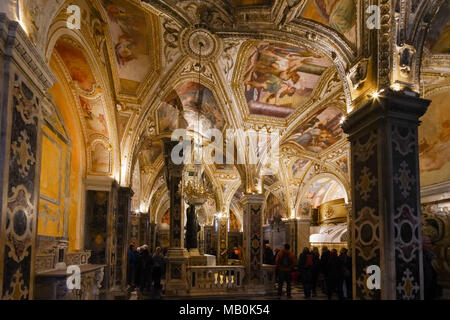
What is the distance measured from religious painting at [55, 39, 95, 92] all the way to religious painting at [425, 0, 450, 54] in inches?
260

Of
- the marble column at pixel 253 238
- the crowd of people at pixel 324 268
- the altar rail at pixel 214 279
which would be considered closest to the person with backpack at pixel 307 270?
the crowd of people at pixel 324 268

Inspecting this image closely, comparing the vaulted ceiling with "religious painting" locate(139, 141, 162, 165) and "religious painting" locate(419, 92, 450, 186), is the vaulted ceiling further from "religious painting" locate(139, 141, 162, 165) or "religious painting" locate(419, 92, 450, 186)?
"religious painting" locate(139, 141, 162, 165)

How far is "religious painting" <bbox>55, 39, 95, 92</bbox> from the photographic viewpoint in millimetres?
7578

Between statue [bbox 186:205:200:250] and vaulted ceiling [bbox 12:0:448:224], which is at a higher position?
vaulted ceiling [bbox 12:0:448:224]

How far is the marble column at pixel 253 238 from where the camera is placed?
1211 cm

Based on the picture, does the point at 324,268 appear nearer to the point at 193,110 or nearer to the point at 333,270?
the point at 333,270

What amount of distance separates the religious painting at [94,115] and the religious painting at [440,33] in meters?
7.22

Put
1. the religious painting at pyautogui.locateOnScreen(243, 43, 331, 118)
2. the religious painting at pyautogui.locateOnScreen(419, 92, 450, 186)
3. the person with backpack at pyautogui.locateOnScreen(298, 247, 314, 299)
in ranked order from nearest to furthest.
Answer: the religious painting at pyautogui.locateOnScreen(243, 43, 331, 118)
the religious painting at pyautogui.locateOnScreen(419, 92, 450, 186)
the person with backpack at pyautogui.locateOnScreen(298, 247, 314, 299)

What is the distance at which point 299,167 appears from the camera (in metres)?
17.6

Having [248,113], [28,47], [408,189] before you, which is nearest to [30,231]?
[28,47]

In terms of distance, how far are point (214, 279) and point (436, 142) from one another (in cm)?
767

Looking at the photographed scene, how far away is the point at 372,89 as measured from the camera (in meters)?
5.18

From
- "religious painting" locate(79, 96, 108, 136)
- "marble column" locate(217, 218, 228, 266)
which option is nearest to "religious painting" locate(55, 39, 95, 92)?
"religious painting" locate(79, 96, 108, 136)
